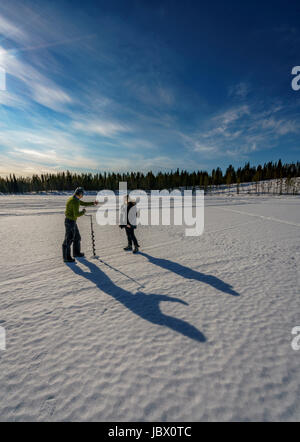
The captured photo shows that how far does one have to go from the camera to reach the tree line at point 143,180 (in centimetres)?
9212

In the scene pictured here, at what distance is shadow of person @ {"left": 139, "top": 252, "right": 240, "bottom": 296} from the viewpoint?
4.41 metres

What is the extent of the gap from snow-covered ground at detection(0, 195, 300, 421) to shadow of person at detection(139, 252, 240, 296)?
5cm

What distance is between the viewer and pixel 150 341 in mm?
2875

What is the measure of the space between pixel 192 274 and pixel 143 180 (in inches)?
3605

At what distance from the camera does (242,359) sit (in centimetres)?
257

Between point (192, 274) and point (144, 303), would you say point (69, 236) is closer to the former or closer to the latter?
point (144, 303)

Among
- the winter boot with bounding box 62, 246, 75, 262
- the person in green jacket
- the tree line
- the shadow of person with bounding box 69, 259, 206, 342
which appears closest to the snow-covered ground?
the shadow of person with bounding box 69, 259, 206, 342

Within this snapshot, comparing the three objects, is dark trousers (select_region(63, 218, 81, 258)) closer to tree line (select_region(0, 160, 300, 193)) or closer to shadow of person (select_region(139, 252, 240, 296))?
shadow of person (select_region(139, 252, 240, 296))

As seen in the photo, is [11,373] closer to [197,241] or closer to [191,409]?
[191,409]

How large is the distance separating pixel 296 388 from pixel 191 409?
1.40 metres

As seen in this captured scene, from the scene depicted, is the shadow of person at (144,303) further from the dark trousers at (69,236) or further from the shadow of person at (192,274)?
the shadow of person at (192,274)
